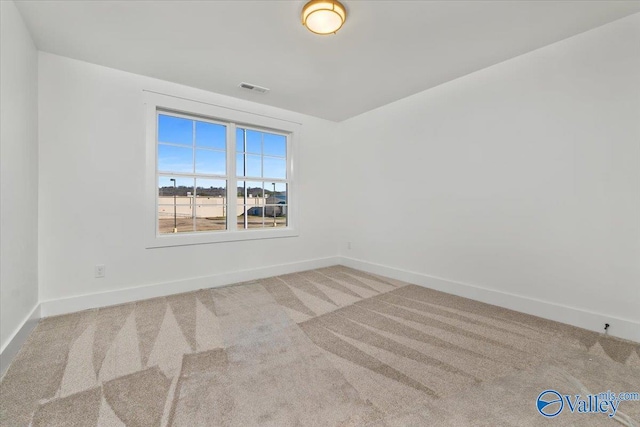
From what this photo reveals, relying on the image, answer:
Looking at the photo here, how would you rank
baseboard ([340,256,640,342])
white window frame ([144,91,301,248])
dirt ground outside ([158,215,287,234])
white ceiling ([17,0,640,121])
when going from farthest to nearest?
dirt ground outside ([158,215,287,234])
white window frame ([144,91,301,248])
baseboard ([340,256,640,342])
white ceiling ([17,0,640,121])

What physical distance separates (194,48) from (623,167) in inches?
153

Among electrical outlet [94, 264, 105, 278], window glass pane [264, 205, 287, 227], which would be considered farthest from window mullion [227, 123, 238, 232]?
electrical outlet [94, 264, 105, 278]

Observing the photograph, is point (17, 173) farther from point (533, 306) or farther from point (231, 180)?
point (533, 306)

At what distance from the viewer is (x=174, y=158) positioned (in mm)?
3381

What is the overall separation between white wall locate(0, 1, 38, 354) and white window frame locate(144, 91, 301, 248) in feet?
2.94

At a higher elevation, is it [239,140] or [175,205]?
[239,140]

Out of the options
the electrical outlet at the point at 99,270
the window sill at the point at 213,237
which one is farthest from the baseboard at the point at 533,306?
the electrical outlet at the point at 99,270

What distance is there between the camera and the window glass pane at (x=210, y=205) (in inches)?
141

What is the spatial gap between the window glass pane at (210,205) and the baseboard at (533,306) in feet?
8.54

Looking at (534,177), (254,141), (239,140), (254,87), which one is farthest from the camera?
(254,141)

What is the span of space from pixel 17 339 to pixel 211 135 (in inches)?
108

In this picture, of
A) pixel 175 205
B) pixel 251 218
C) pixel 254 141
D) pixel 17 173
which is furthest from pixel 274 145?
pixel 17 173

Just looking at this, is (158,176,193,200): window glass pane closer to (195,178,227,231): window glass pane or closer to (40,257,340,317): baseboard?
(195,178,227,231): window glass pane

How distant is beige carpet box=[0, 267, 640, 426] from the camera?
1.41m
